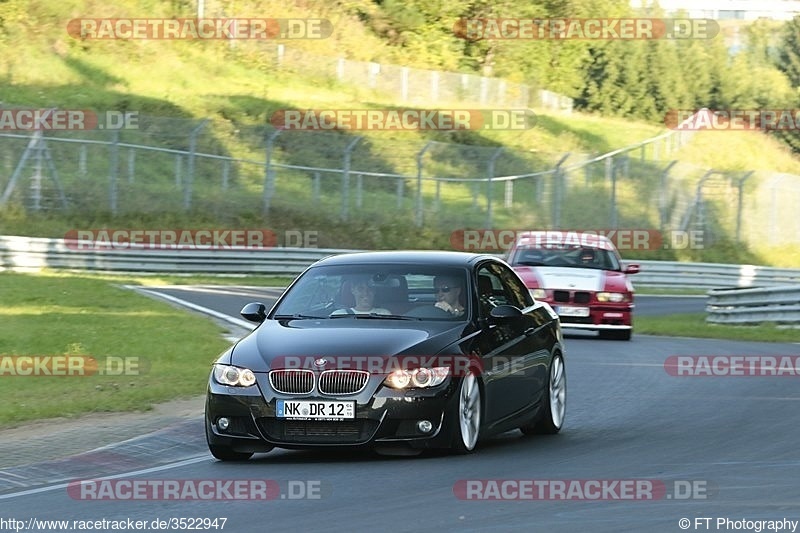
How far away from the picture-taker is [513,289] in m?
12.5

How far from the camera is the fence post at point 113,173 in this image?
38.0 meters

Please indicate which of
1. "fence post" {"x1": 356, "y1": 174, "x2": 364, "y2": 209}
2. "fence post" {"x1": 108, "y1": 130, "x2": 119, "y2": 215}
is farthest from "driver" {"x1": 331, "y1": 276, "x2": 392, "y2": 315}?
"fence post" {"x1": 356, "y1": 174, "x2": 364, "y2": 209}

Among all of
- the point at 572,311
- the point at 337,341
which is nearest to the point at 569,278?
the point at 572,311

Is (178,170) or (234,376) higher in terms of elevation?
(234,376)

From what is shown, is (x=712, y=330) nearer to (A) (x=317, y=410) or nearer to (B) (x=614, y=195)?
(A) (x=317, y=410)

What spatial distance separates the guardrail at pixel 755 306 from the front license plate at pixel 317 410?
18.5 metres

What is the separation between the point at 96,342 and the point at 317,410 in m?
9.24

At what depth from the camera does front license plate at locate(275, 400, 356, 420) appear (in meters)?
10.2

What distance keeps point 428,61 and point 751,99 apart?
27.9m
